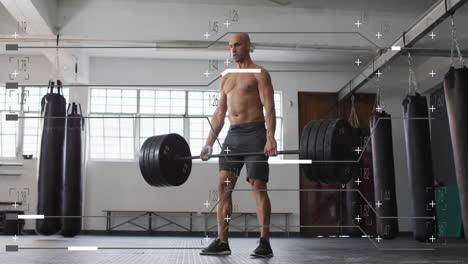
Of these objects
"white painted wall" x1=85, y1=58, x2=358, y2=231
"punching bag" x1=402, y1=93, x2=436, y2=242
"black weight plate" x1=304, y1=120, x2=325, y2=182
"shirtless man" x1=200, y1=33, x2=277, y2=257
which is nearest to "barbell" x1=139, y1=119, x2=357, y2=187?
"black weight plate" x1=304, y1=120, x2=325, y2=182

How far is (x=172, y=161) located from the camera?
2.04 m

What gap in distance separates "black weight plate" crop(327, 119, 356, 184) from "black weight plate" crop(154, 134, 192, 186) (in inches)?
22.5

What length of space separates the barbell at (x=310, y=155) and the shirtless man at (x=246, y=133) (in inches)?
7.7

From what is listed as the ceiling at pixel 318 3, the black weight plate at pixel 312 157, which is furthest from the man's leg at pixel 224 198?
the ceiling at pixel 318 3

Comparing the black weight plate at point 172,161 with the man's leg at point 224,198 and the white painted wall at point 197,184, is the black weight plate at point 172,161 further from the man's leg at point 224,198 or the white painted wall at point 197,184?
the white painted wall at point 197,184

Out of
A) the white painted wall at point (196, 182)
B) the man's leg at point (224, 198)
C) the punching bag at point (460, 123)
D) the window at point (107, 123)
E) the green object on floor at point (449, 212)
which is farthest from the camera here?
the white painted wall at point (196, 182)

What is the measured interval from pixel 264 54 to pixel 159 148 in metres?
3.26

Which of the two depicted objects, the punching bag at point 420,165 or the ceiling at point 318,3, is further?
the punching bag at point 420,165

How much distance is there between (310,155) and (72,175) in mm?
3414

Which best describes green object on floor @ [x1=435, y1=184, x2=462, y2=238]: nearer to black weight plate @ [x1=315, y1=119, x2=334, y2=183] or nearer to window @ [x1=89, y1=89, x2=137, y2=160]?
window @ [x1=89, y1=89, x2=137, y2=160]

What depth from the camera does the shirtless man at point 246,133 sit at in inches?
86.6

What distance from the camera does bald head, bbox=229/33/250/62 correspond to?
217 centimetres

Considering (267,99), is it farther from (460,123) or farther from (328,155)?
(460,123)

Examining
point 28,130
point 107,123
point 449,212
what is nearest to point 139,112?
point 107,123
